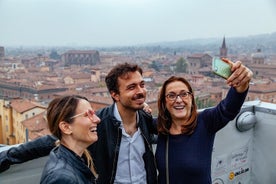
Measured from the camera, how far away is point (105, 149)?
1081 mm

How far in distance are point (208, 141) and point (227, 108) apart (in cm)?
13

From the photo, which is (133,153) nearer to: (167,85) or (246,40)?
(167,85)

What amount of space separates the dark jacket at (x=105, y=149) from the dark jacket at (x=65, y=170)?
242 millimetres


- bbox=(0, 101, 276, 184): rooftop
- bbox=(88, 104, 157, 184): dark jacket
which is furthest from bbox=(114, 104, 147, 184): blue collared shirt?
bbox=(0, 101, 276, 184): rooftop

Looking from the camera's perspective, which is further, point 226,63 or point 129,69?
point 129,69

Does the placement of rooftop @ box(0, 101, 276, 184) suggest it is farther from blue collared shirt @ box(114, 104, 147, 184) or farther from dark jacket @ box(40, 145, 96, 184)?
dark jacket @ box(40, 145, 96, 184)

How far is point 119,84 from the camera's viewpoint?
1110mm

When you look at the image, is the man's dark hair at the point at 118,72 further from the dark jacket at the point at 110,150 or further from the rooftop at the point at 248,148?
the rooftop at the point at 248,148

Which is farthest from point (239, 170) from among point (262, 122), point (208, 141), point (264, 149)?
point (208, 141)

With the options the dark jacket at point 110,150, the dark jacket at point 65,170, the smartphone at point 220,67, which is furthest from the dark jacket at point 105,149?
the smartphone at point 220,67

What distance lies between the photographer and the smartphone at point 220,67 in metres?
0.89

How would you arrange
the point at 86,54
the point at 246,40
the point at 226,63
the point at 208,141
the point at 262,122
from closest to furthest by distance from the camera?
the point at 226,63 < the point at 208,141 < the point at 262,122 < the point at 246,40 < the point at 86,54

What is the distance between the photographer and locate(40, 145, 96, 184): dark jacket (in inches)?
26.9

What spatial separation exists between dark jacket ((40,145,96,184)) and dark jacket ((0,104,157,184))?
0.24 meters
